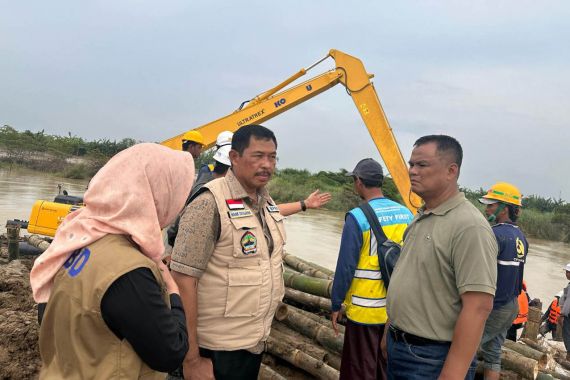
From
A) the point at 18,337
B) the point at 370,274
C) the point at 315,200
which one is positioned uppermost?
the point at 315,200

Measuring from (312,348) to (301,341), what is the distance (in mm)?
242

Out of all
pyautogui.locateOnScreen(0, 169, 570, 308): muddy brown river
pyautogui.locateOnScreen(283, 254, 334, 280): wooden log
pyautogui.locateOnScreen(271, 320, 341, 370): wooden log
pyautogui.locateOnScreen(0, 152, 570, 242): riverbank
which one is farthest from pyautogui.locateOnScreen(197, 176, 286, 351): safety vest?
pyautogui.locateOnScreen(0, 152, 570, 242): riverbank

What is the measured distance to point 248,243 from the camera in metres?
2.05

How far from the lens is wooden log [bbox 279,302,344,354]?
364cm

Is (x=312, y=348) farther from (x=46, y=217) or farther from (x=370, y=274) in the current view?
(x=46, y=217)

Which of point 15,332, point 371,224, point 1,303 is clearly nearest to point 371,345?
point 371,224

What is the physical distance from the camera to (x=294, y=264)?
5.90 meters

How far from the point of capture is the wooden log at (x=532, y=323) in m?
5.03

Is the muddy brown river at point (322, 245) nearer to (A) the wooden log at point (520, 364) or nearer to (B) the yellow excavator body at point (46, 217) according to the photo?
(B) the yellow excavator body at point (46, 217)

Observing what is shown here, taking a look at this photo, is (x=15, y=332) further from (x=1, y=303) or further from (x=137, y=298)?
(x=137, y=298)

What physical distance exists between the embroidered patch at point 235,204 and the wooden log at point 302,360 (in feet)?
6.21

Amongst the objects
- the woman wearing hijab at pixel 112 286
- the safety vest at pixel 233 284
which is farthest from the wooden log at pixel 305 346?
the woman wearing hijab at pixel 112 286

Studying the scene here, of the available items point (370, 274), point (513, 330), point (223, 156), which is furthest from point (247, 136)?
point (513, 330)

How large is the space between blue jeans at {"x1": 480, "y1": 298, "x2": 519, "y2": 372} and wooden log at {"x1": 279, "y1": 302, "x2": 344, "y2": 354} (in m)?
1.19
